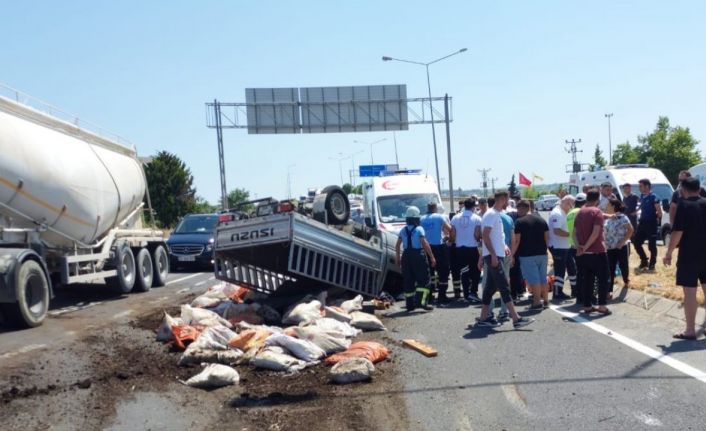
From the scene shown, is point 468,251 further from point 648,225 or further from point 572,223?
point 648,225

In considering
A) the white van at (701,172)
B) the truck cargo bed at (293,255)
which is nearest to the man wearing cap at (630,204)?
the truck cargo bed at (293,255)

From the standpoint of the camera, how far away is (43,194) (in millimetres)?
11211

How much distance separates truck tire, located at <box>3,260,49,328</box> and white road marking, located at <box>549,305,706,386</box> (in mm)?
7370

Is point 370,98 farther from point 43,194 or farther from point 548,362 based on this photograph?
point 548,362

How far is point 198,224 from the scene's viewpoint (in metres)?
22.9

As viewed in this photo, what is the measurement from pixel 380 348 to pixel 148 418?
2.89m

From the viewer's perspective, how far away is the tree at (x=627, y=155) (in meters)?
66.4

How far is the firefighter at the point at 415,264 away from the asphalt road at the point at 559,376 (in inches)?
64.5

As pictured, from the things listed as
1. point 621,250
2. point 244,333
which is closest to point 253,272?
point 244,333

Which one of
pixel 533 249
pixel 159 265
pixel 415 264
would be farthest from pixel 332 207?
pixel 159 265

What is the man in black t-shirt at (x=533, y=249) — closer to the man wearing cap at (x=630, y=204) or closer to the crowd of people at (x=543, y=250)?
the crowd of people at (x=543, y=250)

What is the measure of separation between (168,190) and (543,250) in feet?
173

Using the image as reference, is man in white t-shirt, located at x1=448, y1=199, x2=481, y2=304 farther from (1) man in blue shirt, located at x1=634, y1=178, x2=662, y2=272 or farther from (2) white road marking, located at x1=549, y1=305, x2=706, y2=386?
(1) man in blue shirt, located at x1=634, y1=178, x2=662, y2=272

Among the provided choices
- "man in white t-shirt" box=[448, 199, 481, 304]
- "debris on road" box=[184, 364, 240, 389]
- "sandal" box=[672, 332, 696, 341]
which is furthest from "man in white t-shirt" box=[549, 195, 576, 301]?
"debris on road" box=[184, 364, 240, 389]
